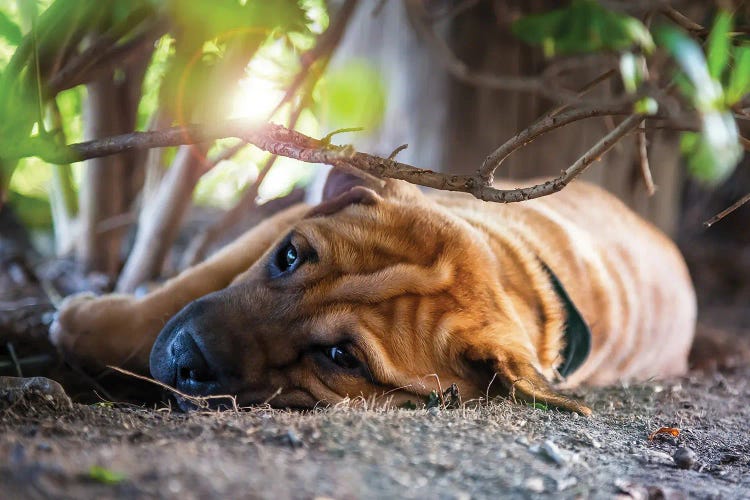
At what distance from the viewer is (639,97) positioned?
2.12 m

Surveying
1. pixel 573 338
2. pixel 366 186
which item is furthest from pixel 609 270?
pixel 366 186

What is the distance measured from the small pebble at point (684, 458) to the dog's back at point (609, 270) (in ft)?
4.13

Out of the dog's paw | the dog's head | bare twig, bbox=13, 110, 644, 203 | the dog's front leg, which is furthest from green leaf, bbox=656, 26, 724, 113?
the dog's paw

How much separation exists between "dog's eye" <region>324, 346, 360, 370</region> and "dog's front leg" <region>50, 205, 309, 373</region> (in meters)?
0.90

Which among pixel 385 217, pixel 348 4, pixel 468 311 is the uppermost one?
pixel 348 4

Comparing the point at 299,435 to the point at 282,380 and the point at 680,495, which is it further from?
the point at 680,495

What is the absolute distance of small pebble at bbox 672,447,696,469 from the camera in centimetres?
230

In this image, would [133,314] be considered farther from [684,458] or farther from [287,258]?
[684,458]

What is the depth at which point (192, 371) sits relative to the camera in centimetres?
265

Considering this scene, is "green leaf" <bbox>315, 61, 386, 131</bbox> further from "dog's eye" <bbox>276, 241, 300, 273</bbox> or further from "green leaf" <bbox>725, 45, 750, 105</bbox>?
"green leaf" <bbox>725, 45, 750, 105</bbox>

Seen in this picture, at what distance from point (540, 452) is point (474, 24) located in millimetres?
4311

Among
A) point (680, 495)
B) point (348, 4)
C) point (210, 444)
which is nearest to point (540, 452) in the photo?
point (680, 495)

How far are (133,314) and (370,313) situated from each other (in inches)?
47.7

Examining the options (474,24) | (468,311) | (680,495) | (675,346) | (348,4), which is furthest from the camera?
(474,24)
